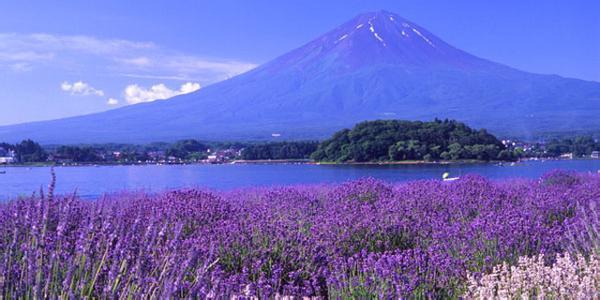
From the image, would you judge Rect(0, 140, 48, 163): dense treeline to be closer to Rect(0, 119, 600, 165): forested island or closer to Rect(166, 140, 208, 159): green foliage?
Rect(0, 119, 600, 165): forested island

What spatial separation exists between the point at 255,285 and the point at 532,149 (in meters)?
56.6

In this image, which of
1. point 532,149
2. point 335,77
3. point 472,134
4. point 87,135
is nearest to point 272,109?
point 335,77

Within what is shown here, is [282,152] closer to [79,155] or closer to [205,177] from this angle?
[79,155]

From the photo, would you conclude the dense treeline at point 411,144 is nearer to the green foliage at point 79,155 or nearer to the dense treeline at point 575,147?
the dense treeline at point 575,147

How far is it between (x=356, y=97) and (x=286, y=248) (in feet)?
430

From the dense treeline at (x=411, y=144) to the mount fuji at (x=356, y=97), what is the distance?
43811 mm

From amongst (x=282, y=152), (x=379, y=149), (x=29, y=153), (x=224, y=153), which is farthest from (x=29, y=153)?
(x=379, y=149)

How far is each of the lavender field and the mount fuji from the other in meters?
84.8

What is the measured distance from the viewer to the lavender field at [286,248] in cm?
274

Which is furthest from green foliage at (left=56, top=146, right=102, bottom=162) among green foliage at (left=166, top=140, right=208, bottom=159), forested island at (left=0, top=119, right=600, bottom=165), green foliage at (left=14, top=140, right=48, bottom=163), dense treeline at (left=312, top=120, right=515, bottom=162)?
dense treeline at (left=312, top=120, right=515, bottom=162)

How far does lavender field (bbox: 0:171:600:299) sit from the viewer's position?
9.00ft

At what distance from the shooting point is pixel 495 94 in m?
138

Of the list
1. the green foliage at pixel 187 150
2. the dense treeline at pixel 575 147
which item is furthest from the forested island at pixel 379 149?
the green foliage at pixel 187 150

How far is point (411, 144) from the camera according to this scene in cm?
4456
